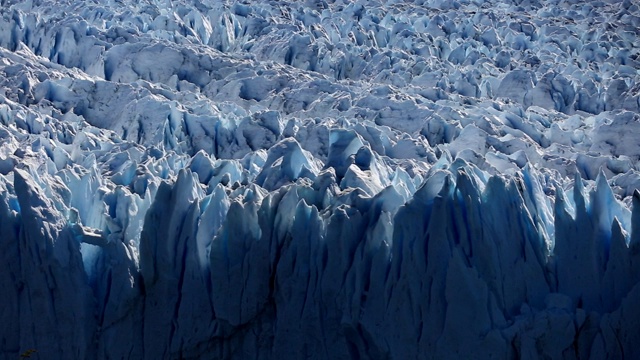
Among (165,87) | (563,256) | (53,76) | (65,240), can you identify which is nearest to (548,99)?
(165,87)

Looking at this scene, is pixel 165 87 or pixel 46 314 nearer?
pixel 46 314

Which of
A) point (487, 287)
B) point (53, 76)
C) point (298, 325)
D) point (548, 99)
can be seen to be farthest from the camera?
point (548, 99)

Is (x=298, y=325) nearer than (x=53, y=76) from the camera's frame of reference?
Yes

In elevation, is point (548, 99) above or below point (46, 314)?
below

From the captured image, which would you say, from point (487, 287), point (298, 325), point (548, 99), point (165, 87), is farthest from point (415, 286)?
point (548, 99)

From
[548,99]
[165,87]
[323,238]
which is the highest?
[323,238]

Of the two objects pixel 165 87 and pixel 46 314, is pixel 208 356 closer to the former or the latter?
pixel 46 314

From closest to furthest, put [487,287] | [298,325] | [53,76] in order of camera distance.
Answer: [487,287] < [298,325] < [53,76]

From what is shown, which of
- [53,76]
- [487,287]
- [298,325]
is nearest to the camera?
[487,287]

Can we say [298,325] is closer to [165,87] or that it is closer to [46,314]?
[46,314]
